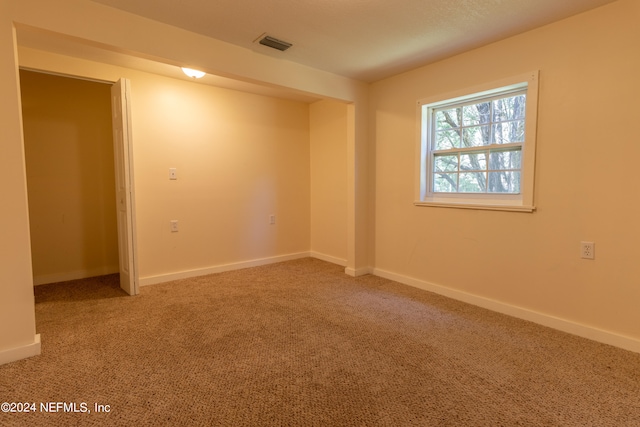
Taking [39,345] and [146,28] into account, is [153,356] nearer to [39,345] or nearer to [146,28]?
[39,345]

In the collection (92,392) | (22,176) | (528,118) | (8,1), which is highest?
(8,1)

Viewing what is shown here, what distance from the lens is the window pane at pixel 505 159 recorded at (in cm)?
276

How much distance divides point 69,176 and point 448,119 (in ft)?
14.3

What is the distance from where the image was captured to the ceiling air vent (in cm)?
269

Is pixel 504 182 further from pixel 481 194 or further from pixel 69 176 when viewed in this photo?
pixel 69 176

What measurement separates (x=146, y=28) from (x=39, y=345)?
90.4 inches

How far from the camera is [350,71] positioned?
350cm

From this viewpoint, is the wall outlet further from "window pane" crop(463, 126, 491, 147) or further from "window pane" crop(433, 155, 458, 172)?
"window pane" crop(433, 155, 458, 172)

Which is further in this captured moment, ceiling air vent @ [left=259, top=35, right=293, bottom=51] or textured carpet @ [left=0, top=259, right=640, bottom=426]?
ceiling air vent @ [left=259, top=35, right=293, bottom=51]

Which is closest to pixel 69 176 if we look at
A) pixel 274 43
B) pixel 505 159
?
pixel 274 43

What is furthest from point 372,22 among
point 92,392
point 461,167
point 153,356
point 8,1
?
point 92,392

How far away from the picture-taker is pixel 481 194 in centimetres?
305

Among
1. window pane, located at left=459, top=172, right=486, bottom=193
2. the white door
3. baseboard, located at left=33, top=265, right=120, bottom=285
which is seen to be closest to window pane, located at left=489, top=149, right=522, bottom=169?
window pane, located at left=459, top=172, right=486, bottom=193

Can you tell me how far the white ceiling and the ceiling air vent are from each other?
0.06 meters
